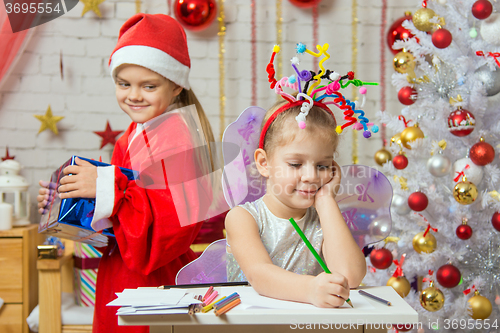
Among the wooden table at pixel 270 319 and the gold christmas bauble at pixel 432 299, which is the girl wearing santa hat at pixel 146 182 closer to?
the wooden table at pixel 270 319

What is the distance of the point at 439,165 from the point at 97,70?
1779 mm

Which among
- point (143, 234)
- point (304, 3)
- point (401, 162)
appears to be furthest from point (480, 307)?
point (304, 3)

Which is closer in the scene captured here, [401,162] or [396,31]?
[401,162]

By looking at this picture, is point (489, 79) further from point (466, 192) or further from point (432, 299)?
point (432, 299)

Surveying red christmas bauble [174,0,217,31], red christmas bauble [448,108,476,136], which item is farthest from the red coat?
red christmas bauble [174,0,217,31]

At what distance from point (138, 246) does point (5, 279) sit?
1218 mm

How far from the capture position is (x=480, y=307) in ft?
5.03

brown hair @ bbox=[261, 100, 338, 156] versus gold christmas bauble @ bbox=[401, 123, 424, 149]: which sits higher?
brown hair @ bbox=[261, 100, 338, 156]

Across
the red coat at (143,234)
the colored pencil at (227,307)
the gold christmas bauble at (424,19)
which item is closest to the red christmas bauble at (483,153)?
the gold christmas bauble at (424,19)

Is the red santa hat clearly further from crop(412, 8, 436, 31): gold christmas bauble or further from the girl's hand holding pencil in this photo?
crop(412, 8, 436, 31): gold christmas bauble

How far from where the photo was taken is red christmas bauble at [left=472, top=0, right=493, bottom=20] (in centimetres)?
150

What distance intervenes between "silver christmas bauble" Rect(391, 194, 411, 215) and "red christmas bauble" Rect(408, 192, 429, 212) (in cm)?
10

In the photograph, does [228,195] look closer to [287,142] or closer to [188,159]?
[188,159]

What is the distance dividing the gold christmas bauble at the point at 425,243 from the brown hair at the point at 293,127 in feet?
2.78
